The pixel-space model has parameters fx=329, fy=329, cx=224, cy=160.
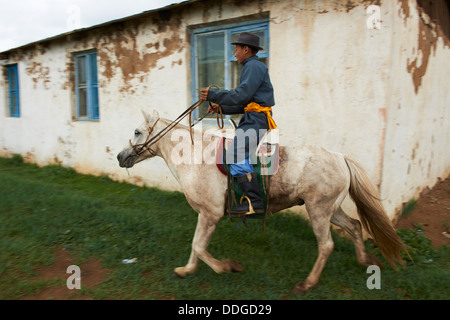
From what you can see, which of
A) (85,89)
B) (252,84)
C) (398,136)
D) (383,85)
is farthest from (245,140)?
(85,89)

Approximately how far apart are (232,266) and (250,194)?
0.85 m

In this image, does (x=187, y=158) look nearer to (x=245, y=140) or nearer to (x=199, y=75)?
(x=245, y=140)

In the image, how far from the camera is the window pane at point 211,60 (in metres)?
5.88

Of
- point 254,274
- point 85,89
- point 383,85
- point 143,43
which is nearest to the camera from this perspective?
point 254,274

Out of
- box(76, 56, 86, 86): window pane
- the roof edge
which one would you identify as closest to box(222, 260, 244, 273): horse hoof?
the roof edge

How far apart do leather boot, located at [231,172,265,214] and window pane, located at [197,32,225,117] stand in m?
3.07

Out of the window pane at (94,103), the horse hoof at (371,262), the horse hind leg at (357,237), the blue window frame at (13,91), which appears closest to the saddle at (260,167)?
the horse hind leg at (357,237)

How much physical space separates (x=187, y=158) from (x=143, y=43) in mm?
4102

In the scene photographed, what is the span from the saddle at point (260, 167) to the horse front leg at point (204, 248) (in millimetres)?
239

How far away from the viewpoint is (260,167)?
324cm

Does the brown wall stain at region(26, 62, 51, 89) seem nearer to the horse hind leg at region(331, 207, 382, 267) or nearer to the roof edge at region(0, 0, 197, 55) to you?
the roof edge at region(0, 0, 197, 55)

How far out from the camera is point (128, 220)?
4.81 meters

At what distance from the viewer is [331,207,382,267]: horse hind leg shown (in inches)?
142

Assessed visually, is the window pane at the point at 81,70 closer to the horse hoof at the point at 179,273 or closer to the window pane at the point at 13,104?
the window pane at the point at 13,104
